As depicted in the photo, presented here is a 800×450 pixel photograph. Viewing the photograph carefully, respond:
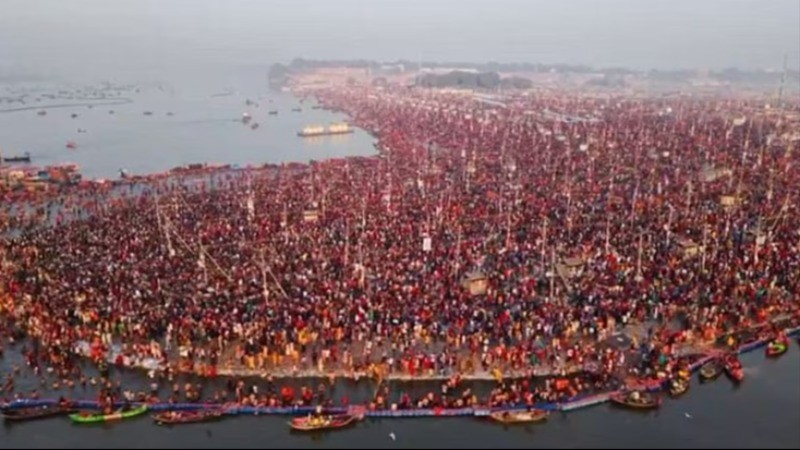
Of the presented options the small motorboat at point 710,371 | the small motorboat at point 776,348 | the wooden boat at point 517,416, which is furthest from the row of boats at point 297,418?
the small motorboat at point 776,348

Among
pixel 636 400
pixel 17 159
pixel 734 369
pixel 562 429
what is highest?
pixel 734 369

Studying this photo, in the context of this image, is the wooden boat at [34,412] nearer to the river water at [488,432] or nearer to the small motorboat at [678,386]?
the river water at [488,432]

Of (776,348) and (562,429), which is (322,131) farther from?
(562,429)

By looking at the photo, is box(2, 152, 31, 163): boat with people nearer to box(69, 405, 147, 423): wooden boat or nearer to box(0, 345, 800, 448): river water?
box(0, 345, 800, 448): river water

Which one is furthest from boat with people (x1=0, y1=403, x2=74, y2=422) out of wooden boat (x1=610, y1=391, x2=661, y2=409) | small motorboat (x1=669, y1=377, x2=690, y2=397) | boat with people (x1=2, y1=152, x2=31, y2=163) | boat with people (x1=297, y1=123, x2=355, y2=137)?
boat with people (x1=297, y1=123, x2=355, y2=137)

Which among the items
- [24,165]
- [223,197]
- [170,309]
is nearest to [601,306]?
[170,309]

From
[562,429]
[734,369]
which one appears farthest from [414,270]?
[734,369]
